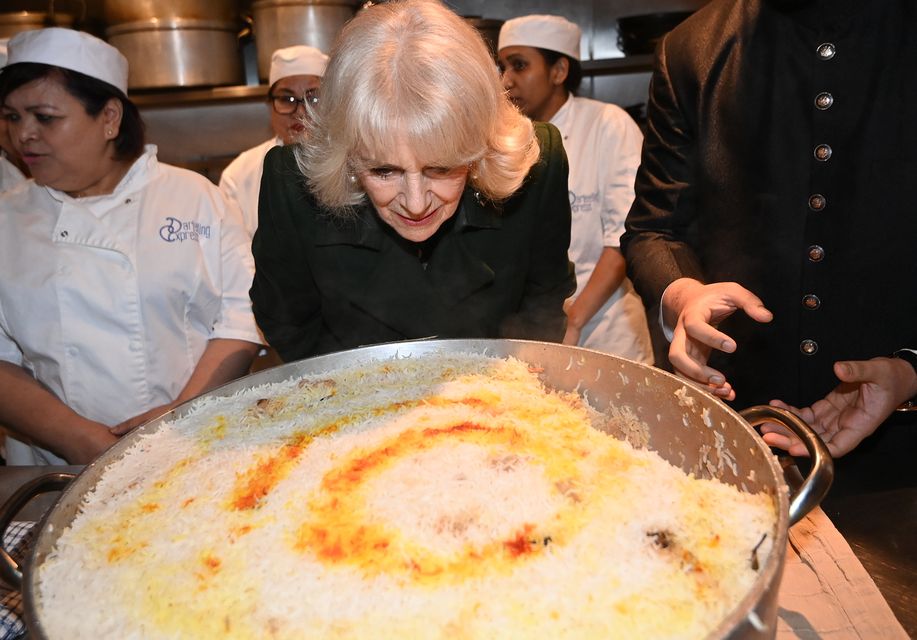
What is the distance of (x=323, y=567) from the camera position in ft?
2.59

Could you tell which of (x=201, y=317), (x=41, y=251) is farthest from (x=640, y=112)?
(x=41, y=251)

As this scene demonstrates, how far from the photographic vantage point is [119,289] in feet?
6.20

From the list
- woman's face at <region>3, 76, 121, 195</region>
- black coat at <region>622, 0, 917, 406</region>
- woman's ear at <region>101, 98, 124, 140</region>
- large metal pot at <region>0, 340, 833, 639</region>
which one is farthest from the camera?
woman's ear at <region>101, 98, 124, 140</region>

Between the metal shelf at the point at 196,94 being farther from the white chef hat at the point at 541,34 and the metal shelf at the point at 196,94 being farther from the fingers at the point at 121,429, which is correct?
the fingers at the point at 121,429

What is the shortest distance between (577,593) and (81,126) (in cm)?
182

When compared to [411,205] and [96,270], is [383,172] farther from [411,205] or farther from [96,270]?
[96,270]

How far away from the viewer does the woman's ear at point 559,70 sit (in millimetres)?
3016

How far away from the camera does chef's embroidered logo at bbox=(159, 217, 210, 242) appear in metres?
1.95

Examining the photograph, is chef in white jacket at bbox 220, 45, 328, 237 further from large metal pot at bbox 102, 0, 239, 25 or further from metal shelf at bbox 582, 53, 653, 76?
metal shelf at bbox 582, 53, 653, 76

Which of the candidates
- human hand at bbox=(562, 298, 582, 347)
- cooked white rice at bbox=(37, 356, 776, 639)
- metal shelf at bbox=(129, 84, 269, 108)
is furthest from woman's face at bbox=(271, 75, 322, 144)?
cooked white rice at bbox=(37, 356, 776, 639)

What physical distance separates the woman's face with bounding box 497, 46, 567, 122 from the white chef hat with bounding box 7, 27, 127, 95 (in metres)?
1.62

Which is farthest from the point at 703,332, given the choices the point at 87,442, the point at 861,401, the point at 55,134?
the point at 55,134

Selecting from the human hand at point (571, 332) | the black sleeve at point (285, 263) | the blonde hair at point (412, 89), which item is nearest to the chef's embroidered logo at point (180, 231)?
the black sleeve at point (285, 263)

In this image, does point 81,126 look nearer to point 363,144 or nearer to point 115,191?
point 115,191
